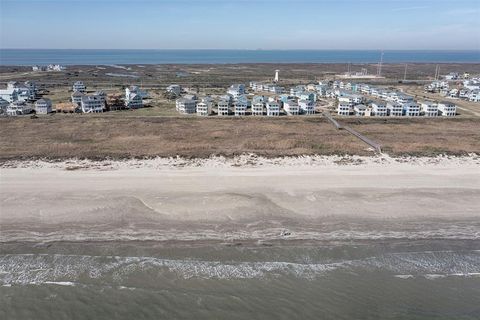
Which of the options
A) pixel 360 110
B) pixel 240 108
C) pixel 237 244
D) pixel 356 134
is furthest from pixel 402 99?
pixel 237 244

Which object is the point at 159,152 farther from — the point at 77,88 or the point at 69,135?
the point at 77,88

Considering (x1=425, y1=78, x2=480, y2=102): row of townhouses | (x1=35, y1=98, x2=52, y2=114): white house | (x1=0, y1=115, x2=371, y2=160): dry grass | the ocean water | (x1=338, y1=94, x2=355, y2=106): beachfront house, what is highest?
(x1=425, y1=78, x2=480, y2=102): row of townhouses

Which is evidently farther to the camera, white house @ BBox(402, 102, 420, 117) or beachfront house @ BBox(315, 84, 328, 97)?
beachfront house @ BBox(315, 84, 328, 97)

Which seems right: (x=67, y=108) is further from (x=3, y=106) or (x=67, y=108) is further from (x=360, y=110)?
(x=360, y=110)

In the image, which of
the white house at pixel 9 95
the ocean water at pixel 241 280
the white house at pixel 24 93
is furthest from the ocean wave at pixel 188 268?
the white house at pixel 24 93

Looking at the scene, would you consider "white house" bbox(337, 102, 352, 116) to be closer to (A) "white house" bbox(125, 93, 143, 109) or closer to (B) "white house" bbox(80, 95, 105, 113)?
(A) "white house" bbox(125, 93, 143, 109)

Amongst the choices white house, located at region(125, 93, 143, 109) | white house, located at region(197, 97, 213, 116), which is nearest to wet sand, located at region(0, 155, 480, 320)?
white house, located at region(197, 97, 213, 116)

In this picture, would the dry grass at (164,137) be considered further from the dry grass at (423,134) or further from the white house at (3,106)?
the white house at (3,106)
